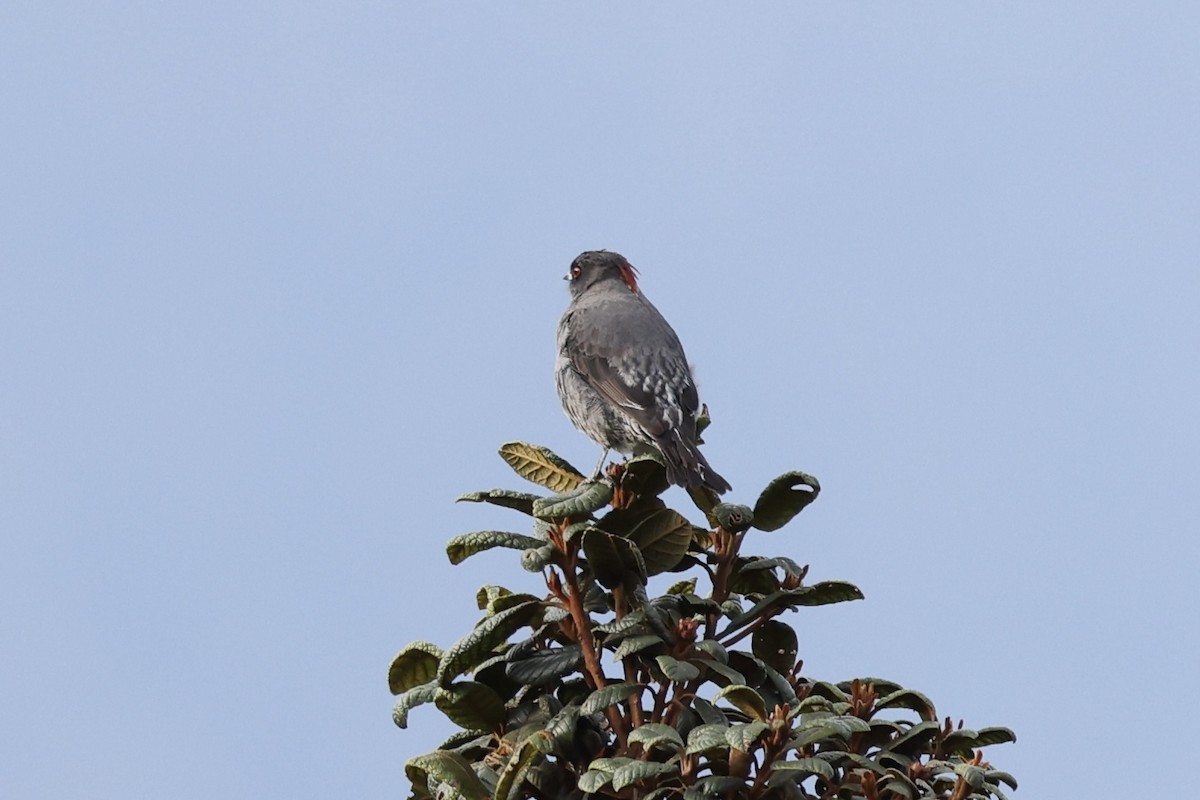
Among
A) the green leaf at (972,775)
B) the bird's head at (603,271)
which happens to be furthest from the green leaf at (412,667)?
the bird's head at (603,271)

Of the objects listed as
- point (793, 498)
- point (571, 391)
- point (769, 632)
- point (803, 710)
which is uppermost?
point (571, 391)

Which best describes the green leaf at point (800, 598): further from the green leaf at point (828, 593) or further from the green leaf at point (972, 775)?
the green leaf at point (972, 775)

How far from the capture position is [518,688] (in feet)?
15.3

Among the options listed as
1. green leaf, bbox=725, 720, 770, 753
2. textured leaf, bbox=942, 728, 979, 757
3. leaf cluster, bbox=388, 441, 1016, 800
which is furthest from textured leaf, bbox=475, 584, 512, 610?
textured leaf, bbox=942, 728, 979, 757

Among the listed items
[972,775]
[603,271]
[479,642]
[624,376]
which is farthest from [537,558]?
[603,271]

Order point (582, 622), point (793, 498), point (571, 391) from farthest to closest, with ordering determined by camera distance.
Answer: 1. point (571, 391)
2. point (793, 498)
3. point (582, 622)

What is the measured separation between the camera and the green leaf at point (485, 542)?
4.64 metres

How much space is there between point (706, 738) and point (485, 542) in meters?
0.98

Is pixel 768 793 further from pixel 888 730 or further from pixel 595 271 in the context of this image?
pixel 595 271

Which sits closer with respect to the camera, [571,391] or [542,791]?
[542,791]

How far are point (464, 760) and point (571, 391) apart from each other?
4.24 metres

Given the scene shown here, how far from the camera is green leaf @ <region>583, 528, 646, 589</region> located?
15.0ft

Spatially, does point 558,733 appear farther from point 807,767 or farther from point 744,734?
point 807,767

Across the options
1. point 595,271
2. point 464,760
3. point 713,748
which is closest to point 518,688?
point 464,760
